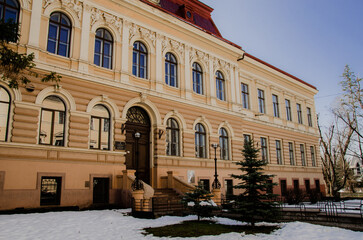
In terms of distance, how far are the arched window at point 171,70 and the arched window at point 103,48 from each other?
14.2 ft

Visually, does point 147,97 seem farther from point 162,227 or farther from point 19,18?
point 162,227

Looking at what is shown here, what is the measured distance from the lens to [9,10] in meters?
14.0

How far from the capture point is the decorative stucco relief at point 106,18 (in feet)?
55.1

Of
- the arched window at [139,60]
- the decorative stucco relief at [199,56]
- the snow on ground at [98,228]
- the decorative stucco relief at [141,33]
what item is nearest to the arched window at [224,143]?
the decorative stucco relief at [199,56]

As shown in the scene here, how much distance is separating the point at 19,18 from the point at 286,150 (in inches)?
1003

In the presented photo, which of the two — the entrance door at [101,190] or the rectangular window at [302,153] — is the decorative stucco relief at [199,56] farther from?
the rectangular window at [302,153]

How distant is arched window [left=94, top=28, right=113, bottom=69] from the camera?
1691 cm

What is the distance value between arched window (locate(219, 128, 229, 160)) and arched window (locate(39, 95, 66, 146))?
469 inches

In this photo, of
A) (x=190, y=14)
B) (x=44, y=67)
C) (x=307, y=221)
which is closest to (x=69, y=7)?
(x=44, y=67)

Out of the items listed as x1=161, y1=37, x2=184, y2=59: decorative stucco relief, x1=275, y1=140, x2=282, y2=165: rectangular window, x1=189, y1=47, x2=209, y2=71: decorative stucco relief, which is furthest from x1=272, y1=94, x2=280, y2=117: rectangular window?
x1=161, y1=37, x2=184, y2=59: decorative stucco relief

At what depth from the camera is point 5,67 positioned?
9.62 m

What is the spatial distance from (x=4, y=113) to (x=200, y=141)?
1236 cm

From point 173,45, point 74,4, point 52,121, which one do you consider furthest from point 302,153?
point 74,4

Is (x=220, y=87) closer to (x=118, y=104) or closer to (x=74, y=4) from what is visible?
(x=118, y=104)
